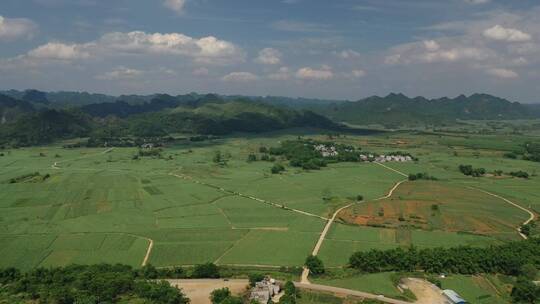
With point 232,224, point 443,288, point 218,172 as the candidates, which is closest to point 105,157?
point 218,172

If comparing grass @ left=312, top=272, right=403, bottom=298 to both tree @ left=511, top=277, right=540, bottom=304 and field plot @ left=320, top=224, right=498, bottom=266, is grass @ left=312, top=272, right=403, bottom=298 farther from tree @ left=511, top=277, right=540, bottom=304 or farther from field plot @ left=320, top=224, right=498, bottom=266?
tree @ left=511, top=277, right=540, bottom=304

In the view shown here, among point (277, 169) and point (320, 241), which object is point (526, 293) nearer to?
point (320, 241)

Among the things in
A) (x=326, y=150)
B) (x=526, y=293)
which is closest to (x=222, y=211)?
(x=526, y=293)

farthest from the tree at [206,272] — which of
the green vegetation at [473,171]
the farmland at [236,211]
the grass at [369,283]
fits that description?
the green vegetation at [473,171]

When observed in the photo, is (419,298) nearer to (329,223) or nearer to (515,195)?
(329,223)

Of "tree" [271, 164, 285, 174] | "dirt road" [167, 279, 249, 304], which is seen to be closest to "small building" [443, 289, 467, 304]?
"dirt road" [167, 279, 249, 304]
